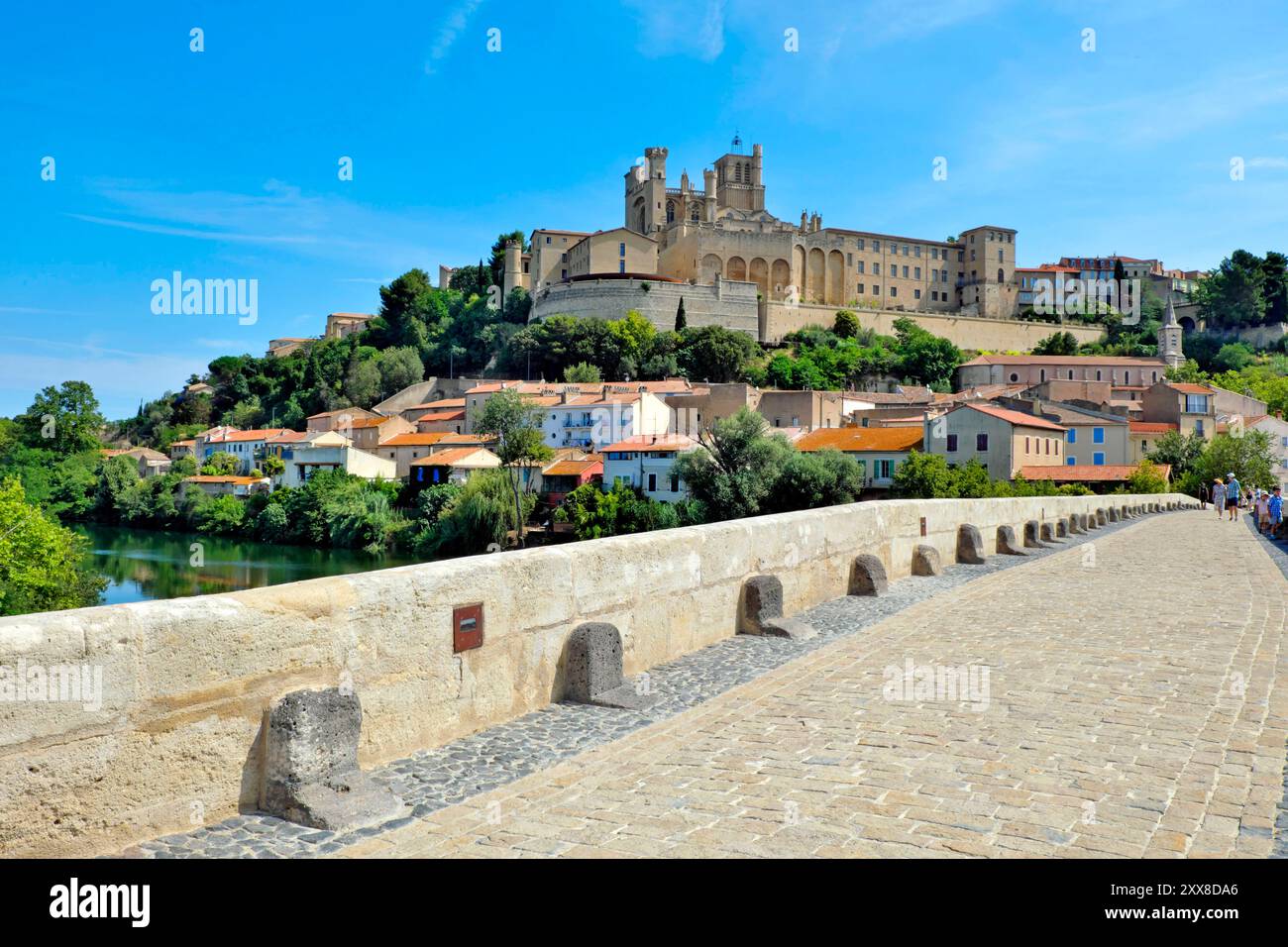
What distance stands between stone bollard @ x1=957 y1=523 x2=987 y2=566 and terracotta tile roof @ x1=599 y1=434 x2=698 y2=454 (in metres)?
42.4

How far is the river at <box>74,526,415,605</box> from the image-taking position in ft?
137

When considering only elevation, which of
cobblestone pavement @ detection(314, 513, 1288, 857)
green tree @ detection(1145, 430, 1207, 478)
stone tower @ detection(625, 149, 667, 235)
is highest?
stone tower @ detection(625, 149, 667, 235)

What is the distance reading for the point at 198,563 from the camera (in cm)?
4862

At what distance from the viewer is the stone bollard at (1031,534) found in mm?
16781

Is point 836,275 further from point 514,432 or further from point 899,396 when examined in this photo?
point 514,432

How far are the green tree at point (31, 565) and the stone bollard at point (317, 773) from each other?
2783 cm

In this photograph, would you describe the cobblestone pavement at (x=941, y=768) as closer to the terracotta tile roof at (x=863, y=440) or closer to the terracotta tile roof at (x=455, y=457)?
the terracotta tile roof at (x=863, y=440)

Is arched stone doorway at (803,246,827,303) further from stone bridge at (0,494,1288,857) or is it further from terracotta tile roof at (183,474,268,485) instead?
stone bridge at (0,494,1288,857)

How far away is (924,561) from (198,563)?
45.9 metres

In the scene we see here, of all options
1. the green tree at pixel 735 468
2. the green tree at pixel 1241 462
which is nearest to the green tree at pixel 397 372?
the green tree at pixel 735 468

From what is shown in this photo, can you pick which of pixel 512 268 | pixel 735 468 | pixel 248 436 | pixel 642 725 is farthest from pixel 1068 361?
pixel 642 725

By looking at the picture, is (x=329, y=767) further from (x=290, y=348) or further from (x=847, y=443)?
(x=290, y=348)

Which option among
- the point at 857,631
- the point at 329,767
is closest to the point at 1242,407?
the point at 857,631

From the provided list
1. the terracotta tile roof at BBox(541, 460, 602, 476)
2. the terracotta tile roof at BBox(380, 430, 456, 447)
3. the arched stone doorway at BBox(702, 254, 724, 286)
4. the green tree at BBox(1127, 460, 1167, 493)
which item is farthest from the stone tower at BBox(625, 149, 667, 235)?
the green tree at BBox(1127, 460, 1167, 493)
